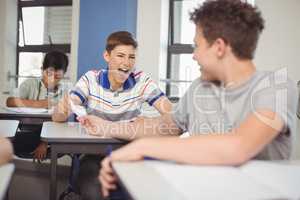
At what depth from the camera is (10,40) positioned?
13.4ft

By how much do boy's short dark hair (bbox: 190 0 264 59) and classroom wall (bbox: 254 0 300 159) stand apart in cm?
187

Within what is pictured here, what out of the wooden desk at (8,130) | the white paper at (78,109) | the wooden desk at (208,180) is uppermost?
the white paper at (78,109)

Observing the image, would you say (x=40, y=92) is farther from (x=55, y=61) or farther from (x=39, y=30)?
(x=39, y=30)

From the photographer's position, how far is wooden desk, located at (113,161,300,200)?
0.65 metres

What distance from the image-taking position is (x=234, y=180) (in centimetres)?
74

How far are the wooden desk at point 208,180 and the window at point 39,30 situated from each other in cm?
347

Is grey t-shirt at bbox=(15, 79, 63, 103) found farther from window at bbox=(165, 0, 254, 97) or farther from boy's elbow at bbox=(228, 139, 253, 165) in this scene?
boy's elbow at bbox=(228, 139, 253, 165)

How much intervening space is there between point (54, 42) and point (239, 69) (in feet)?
10.9

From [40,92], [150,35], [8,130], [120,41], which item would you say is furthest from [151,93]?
[40,92]

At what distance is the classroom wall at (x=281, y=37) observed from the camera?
116 inches

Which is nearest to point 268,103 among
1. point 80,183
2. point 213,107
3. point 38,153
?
point 213,107

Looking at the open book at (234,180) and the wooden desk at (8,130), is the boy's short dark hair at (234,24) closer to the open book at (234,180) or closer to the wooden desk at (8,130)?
the open book at (234,180)

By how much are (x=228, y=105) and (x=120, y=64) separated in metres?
1.10

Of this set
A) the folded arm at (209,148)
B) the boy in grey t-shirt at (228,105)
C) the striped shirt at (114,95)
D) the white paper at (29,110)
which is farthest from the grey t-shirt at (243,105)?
the white paper at (29,110)
